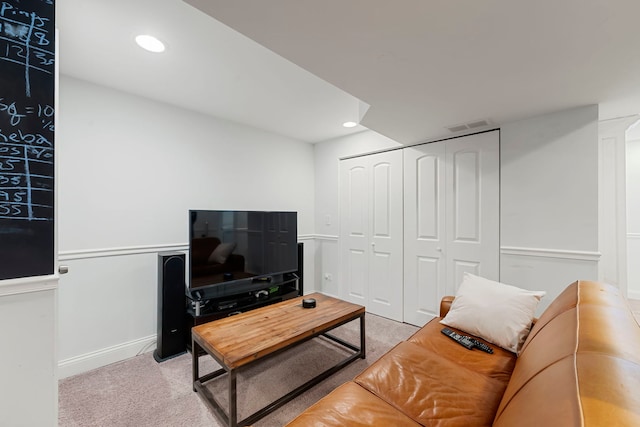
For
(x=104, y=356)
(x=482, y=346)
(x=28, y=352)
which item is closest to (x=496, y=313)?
(x=482, y=346)

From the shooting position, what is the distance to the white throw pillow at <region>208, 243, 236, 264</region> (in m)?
2.52

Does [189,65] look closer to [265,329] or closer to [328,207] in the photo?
[265,329]

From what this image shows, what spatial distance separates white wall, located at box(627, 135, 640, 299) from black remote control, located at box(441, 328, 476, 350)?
3945 millimetres

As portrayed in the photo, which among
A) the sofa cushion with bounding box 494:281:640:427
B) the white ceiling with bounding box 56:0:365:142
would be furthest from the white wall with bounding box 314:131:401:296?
the sofa cushion with bounding box 494:281:640:427

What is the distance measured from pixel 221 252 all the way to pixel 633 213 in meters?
5.50

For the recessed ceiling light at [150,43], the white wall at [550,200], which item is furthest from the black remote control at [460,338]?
the recessed ceiling light at [150,43]

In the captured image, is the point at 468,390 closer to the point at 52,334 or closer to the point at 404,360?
the point at 404,360

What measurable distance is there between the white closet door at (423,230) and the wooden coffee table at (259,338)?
100 centimetres

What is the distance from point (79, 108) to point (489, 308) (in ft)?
11.6

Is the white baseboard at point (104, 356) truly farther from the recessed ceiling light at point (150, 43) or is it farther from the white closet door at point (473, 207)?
the white closet door at point (473, 207)

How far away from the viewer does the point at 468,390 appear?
127 cm

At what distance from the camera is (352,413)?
111 cm

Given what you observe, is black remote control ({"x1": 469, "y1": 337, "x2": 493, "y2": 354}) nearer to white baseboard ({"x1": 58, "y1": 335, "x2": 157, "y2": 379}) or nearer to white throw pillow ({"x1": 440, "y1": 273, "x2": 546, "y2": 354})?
white throw pillow ({"x1": 440, "y1": 273, "x2": 546, "y2": 354})

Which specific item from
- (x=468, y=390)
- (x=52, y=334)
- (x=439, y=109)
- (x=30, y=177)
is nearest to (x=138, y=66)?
(x=30, y=177)
